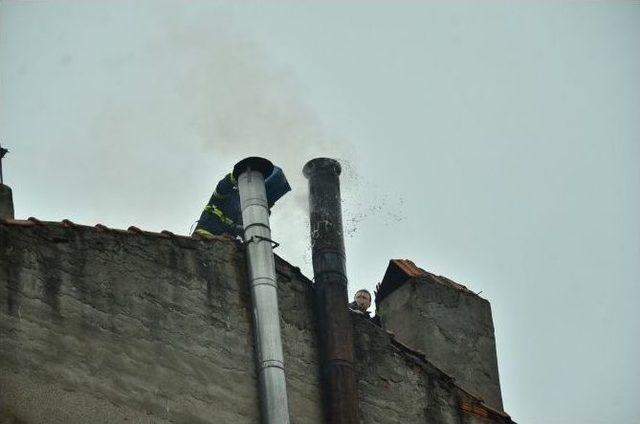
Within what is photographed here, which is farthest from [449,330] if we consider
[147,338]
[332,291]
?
[147,338]

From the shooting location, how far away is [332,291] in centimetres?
1195

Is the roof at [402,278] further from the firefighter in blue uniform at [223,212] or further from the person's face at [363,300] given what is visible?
the firefighter in blue uniform at [223,212]

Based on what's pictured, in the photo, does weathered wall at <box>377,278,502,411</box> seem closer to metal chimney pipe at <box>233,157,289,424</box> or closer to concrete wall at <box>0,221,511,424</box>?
concrete wall at <box>0,221,511,424</box>

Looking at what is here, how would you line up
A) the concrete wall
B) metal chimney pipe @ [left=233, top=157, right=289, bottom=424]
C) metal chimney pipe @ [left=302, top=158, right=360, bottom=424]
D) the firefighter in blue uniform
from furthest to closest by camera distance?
the firefighter in blue uniform < metal chimney pipe @ [left=302, top=158, right=360, bottom=424] < metal chimney pipe @ [left=233, top=157, right=289, bottom=424] < the concrete wall

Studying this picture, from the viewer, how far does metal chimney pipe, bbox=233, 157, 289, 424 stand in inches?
423

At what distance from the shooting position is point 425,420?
1212cm

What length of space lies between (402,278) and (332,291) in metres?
1.87

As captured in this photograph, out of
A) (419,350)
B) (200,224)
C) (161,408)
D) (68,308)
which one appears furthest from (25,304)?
(419,350)

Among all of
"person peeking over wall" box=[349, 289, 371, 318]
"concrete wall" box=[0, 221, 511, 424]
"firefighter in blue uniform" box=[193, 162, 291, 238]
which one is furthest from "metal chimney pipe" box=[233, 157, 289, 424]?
"person peeking over wall" box=[349, 289, 371, 318]

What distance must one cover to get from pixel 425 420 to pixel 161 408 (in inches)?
120

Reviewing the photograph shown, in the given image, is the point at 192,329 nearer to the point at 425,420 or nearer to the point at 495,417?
the point at 425,420

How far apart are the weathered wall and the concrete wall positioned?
40.6 inches

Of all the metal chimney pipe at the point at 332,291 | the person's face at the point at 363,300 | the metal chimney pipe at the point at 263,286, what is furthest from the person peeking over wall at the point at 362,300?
the metal chimney pipe at the point at 263,286

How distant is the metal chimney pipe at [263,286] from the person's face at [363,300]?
80.2 inches
